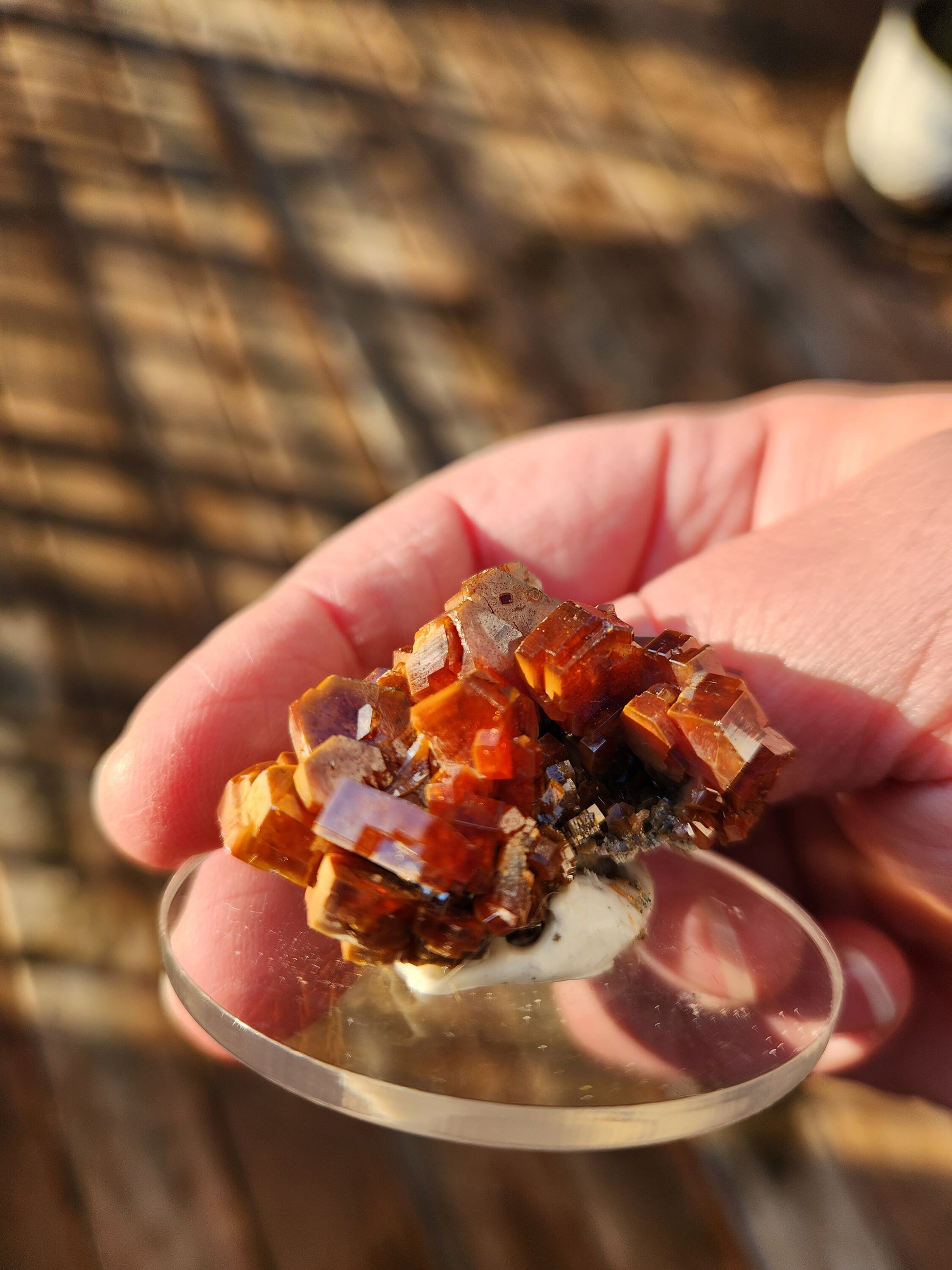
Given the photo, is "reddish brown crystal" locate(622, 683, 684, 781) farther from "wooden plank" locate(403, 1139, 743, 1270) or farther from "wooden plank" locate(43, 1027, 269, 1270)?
"wooden plank" locate(43, 1027, 269, 1270)

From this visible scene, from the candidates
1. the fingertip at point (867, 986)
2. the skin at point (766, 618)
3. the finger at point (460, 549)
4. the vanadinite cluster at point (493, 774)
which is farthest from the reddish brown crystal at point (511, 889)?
the fingertip at point (867, 986)

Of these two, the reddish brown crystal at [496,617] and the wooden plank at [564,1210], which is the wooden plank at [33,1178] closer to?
the wooden plank at [564,1210]

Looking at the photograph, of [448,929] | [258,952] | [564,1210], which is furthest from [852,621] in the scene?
[564,1210]

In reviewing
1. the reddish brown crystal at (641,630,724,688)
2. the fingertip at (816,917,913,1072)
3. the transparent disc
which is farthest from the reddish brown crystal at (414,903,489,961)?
the fingertip at (816,917,913,1072)

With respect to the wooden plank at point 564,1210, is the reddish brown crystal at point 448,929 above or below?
above

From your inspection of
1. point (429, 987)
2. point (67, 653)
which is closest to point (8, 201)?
point (67, 653)

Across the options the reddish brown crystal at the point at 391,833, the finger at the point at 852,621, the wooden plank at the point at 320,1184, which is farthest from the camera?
the wooden plank at the point at 320,1184

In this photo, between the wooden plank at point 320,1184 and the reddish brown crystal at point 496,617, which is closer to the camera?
the reddish brown crystal at point 496,617
